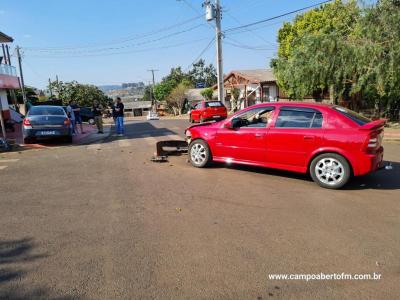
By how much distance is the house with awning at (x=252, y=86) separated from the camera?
3391cm

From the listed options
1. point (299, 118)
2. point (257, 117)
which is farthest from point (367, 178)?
point (257, 117)

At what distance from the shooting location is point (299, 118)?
6.34 meters

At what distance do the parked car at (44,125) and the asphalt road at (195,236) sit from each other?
521cm

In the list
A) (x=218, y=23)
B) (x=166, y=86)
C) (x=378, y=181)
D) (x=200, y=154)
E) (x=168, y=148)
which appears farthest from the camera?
(x=166, y=86)

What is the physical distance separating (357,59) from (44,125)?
43.6 feet

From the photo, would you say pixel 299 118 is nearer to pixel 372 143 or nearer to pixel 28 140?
pixel 372 143

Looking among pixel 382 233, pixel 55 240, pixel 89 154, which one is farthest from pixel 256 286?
pixel 89 154

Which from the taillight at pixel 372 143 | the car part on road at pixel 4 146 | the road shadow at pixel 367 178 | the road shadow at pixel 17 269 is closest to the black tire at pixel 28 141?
the car part on road at pixel 4 146

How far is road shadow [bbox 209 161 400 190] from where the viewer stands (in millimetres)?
5996

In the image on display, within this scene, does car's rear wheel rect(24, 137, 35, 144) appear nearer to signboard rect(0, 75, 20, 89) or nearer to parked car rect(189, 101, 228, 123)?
parked car rect(189, 101, 228, 123)

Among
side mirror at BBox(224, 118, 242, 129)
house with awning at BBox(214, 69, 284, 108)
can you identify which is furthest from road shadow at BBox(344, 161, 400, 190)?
house with awning at BBox(214, 69, 284, 108)

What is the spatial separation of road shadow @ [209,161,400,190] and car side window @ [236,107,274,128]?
1.08m

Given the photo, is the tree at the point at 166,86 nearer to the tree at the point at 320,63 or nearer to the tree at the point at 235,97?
the tree at the point at 235,97

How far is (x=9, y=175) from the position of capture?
7.60 meters
